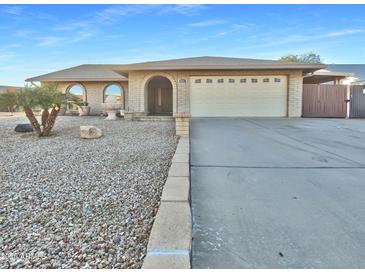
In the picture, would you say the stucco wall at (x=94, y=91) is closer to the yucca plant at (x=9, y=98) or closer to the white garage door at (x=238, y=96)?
the white garage door at (x=238, y=96)

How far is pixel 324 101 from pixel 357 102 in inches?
80.0

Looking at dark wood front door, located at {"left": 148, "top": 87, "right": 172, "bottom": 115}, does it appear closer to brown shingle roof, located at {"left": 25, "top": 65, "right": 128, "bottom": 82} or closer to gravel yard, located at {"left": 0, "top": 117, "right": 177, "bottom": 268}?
brown shingle roof, located at {"left": 25, "top": 65, "right": 128, "bottom": 82}

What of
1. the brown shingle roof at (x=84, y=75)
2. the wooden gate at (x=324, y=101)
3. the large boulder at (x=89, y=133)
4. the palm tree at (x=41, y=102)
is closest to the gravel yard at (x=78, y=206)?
the large boulder at (x=89, y=133)

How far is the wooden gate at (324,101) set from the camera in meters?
15.4

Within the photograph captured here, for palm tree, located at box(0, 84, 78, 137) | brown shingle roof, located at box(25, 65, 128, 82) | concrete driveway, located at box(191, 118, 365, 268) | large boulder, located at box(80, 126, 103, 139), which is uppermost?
brown shingle roof, located at box(25, 65, 128, 82)

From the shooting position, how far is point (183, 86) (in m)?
15.0

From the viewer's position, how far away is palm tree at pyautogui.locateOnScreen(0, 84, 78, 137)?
8289 millimetres

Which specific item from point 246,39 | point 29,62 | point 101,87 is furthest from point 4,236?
point 29,62

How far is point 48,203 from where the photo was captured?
10.4 feet

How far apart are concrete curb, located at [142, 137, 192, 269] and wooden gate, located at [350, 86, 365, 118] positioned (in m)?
16.0

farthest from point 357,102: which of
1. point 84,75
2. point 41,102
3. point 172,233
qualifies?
point 84,75

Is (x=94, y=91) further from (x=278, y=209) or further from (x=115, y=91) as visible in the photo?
(x=278, y=209)

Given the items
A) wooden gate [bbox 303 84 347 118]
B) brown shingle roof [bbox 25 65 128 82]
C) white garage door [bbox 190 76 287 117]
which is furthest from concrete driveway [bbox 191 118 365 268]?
brown shingle roof [bbox 25 65 128 82]

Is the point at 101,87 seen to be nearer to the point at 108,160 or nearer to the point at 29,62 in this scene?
the point at 29,62
